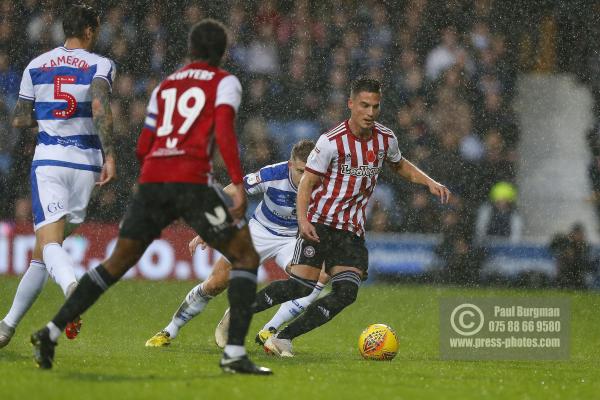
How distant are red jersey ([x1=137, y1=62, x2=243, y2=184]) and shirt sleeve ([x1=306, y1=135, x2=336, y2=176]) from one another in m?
1.81

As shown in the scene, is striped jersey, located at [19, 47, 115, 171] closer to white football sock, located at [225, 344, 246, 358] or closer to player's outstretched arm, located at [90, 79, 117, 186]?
player's outstretched arm, located at [90, 79, 117, 186]

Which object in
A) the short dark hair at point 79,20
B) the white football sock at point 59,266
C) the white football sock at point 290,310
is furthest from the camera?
the white football sock at point 290,310

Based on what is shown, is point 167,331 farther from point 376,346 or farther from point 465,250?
point 465,250

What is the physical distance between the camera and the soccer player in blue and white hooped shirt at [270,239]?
859cm

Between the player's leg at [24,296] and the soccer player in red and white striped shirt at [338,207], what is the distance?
1504 mm

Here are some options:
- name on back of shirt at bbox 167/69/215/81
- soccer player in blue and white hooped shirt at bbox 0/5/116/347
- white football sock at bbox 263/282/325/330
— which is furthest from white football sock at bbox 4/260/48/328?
white football sock at bbox 263/282/325/330

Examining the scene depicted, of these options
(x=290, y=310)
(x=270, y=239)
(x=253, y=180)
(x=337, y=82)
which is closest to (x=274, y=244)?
(x=270, y=239)

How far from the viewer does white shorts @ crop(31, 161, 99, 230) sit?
7.20 meters

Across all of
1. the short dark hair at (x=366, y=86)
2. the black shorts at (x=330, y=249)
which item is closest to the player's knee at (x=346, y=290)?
the black shorts at (x=330, y=249)

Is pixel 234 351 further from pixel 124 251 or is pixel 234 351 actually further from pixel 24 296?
pixel 24 296

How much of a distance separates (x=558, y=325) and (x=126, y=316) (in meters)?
4.69

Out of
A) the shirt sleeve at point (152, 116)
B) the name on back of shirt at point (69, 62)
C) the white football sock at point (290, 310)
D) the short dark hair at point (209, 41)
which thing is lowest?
the white football sock at point (290, 310)

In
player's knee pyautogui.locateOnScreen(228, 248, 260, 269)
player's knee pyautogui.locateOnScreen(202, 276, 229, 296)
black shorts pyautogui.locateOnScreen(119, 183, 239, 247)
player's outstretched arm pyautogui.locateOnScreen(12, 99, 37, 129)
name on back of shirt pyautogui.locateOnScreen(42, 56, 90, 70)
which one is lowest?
player's knee pyautogui.locateOnScreen(228, 248, 260, 269)

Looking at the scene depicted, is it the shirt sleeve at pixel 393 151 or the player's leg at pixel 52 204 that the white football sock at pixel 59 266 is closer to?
the player's leg at pixel 52 204
